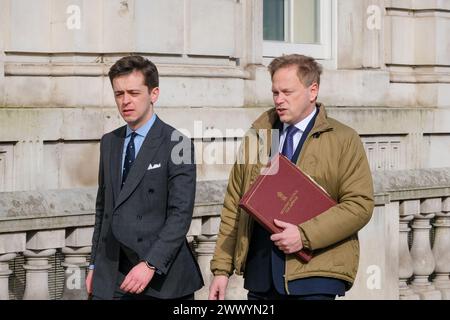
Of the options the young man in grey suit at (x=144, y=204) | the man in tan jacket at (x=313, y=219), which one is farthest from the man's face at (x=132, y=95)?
the man in tan jacket at (x=313, y=219)

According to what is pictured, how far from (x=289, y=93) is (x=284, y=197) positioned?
449 millimetres

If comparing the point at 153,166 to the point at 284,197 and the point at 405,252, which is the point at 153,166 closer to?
the point at 284,197

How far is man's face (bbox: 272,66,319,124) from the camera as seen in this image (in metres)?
6.39

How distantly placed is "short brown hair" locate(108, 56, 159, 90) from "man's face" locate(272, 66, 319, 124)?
0.53m

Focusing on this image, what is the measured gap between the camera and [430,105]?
14133mm

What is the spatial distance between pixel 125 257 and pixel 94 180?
3.96 metres

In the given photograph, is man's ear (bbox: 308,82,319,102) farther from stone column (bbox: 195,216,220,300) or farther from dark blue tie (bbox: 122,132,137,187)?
stone column (bbox: 195,216,220,300)

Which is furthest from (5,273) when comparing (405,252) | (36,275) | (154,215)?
(405,252)

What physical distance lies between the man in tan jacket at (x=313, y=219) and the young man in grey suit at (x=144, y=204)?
28 cm

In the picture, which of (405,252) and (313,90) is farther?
(405,252)

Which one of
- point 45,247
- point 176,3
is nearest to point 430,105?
point 176,3

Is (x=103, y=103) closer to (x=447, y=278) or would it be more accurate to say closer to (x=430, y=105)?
(x=447, y=278)

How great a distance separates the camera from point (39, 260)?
24.4ft

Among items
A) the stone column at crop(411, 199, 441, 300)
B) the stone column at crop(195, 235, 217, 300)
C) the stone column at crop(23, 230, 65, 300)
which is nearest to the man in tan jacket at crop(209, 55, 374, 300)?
the stone column at crop(23, 230, 65, 300)
